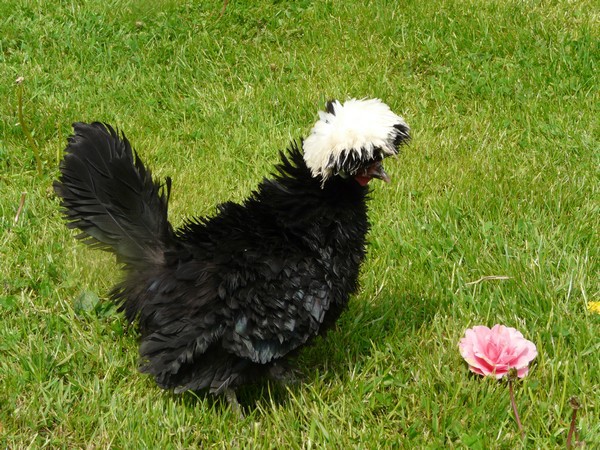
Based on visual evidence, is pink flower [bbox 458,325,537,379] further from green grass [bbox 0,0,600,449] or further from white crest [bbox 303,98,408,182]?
white crest [bbox 303,98,408,182]

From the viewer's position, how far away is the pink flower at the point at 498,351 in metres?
3.21

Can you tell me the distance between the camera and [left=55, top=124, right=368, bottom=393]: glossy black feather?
10.0 ft

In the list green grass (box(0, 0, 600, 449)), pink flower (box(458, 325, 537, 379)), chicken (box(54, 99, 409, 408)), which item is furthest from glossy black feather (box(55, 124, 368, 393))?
pink flower (box(458, 325, 537, 379))

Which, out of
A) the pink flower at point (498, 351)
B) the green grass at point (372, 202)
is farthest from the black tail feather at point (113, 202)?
the pink flower at point (498, 351)

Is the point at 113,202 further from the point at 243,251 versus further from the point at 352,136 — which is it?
the point at 352,136

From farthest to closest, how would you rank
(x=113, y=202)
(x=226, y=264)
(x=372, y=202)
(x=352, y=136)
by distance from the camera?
(x=372, y=202) < (x=113, y=202) < (x=226, y=264) < (x=352, y=136)

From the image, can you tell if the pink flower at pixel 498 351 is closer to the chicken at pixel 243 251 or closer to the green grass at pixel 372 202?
the green grass at pixel 372 202

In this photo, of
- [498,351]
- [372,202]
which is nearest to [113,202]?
→ [498,351]

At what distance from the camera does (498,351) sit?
3229mm

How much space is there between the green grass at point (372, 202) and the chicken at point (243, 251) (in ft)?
1.07

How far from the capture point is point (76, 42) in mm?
6590

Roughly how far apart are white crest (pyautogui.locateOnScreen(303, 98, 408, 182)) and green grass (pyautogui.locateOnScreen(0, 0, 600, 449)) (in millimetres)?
1054

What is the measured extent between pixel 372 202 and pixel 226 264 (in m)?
1.88

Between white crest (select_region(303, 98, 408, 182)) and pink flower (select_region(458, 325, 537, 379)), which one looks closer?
white crest (select_region(303, 98, 408, 182))
